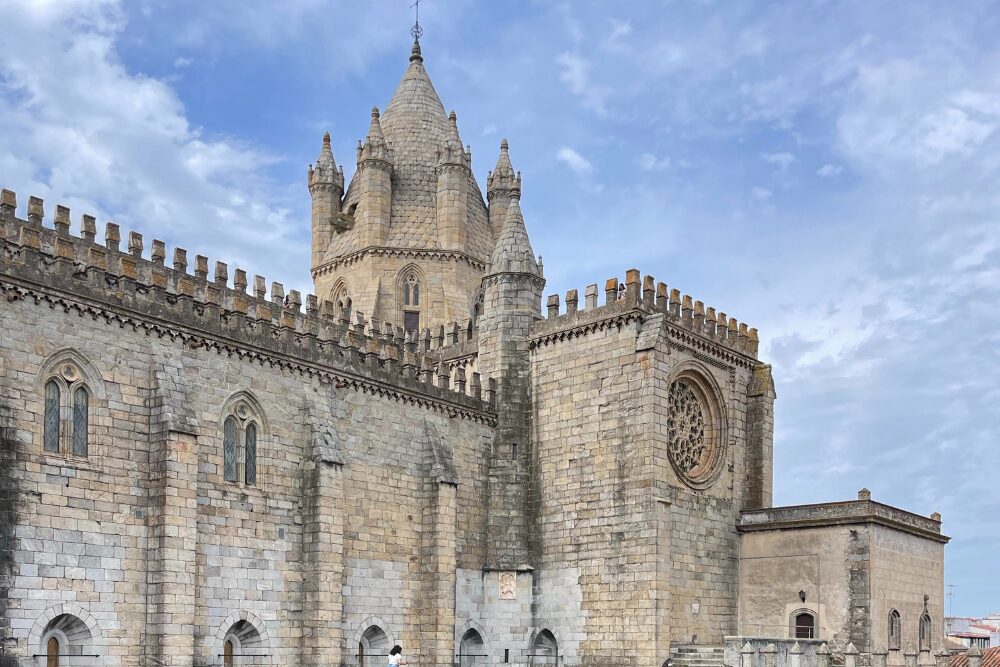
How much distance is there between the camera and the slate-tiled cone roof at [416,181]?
45.8 metres

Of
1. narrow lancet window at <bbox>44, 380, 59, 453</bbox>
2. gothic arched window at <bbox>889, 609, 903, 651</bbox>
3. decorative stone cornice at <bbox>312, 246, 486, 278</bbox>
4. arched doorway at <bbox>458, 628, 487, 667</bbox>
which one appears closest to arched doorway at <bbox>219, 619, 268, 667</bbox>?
narrow lancet window at <bbox>44, 380, 59, 453</bbox>

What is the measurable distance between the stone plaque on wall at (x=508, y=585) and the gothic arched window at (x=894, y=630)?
1146 centimetres

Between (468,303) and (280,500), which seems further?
(468,303)

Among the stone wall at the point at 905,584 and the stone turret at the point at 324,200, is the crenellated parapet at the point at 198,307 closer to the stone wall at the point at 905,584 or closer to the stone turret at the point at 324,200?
the stone turret at the point at 324,200

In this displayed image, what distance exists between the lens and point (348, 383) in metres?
31.1

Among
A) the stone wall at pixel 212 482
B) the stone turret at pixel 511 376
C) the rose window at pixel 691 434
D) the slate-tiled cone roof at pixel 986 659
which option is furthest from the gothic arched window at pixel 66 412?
the slate-tiled cone roof at pixel 986 659

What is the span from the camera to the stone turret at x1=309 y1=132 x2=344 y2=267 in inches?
1871

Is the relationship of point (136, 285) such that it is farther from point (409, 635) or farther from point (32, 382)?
point (409, 635)

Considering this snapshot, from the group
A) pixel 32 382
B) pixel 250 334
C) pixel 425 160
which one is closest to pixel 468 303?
pixel 425 160

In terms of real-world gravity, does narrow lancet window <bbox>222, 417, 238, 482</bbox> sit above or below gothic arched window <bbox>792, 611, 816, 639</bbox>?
above

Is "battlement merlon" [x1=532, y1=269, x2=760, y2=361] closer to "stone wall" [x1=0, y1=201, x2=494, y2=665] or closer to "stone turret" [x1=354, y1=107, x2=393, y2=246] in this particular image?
"stone wall" [x1=0, y1=201, x2=494, y2=665]

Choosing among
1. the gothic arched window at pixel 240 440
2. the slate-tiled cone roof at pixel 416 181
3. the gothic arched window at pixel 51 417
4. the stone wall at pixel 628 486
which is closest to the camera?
the gothic arched window at pixel 51 417

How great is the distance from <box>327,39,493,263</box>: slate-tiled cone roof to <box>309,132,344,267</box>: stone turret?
0.51 m

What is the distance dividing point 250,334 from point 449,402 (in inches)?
307
